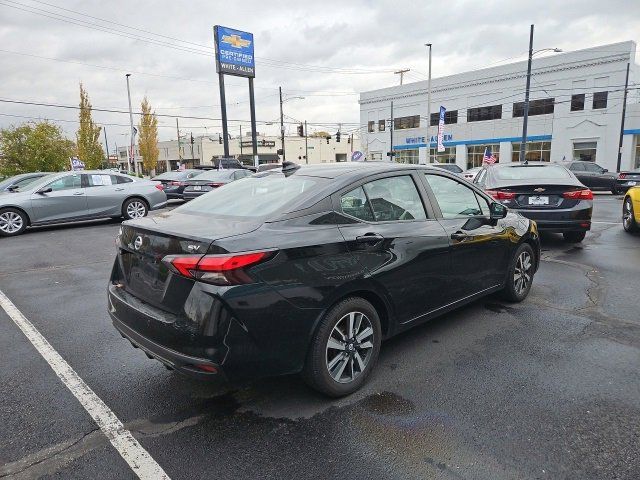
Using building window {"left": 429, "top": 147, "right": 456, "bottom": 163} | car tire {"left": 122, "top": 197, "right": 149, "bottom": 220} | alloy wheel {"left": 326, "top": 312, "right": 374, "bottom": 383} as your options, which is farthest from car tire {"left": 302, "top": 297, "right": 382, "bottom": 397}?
building window {"left": 429, "top": 147, "right": 456, "bottom": 163}

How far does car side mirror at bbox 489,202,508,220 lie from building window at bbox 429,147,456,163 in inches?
1662

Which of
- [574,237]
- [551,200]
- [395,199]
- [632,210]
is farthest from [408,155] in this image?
[395,199]

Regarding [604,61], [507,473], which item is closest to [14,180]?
[507,473]

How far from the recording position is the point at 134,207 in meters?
12.4

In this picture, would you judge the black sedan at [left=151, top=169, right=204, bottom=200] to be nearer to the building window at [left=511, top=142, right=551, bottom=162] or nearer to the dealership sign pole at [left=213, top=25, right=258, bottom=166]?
the dealership sign pole at [left=213, top=25, right=258, bottom=166]

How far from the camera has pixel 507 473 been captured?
7.77 feet

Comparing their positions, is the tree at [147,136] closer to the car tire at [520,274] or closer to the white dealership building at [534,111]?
the white dealership building at [534,111]

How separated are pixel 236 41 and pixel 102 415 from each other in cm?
2919

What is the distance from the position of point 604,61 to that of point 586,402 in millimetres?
39361

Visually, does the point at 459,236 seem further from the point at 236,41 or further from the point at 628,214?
the point at 236,41

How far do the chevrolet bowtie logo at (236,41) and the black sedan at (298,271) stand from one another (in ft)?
88.7

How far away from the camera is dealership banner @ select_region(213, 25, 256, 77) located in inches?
1081

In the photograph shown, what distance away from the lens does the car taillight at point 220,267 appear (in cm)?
254

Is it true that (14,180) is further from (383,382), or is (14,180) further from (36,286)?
(383,382)
